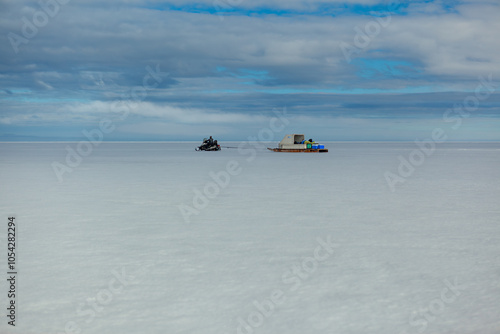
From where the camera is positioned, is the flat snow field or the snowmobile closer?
the flat snow field

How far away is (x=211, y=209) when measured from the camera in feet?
67.9

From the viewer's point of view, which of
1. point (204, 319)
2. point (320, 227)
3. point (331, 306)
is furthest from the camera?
point (320, 227)

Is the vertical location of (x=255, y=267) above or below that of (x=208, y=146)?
below

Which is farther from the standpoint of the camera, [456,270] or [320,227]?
[320,227]

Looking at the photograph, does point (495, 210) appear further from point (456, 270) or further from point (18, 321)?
point (18, 321)

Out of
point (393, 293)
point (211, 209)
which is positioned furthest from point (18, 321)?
point (211, 209)

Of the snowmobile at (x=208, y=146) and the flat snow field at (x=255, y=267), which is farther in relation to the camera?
the snowmobile at (x=208, y=146)

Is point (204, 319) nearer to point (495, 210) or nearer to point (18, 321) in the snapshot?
point (18, 321)

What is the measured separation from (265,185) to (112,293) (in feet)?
73.4

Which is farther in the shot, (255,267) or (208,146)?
(208,146)

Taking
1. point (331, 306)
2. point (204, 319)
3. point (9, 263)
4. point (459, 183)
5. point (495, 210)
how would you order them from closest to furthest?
point (204, 319)
point (331, 306)
point (9, 263)
point (495, 210)
point (459, 183)

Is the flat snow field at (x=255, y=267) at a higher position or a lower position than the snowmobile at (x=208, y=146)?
lower

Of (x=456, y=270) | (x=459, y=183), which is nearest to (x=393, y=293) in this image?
(x=456, y=270)

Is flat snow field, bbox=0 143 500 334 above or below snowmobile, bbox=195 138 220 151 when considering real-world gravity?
below
